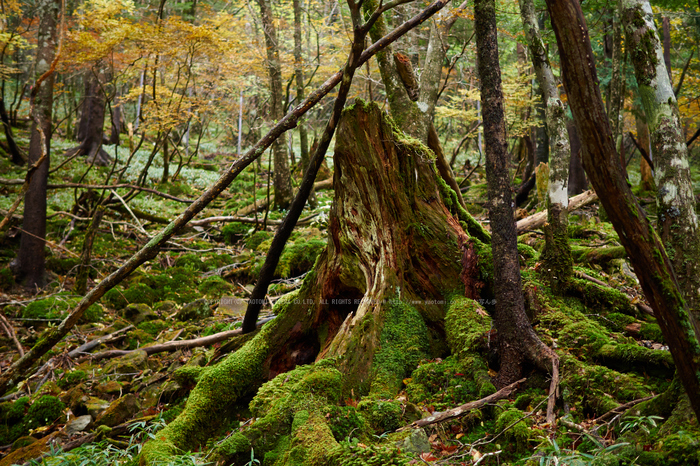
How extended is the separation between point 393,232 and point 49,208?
11.3 metres

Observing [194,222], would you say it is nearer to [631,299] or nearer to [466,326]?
[466,326]

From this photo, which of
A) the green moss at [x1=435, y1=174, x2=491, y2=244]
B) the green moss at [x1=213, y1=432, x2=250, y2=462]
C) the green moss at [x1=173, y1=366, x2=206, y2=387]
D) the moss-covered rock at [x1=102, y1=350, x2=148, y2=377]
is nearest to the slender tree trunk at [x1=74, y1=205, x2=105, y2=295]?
the moss-covered rock at [x1=102, y1=350, x2=148, y2=377]

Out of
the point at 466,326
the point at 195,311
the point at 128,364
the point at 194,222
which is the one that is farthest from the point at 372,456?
the point at 194,222

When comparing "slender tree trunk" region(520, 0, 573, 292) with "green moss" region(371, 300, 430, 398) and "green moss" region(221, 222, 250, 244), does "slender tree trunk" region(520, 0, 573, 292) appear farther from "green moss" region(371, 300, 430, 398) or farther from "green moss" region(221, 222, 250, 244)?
"green moss" region(221, 222, 250, 244)

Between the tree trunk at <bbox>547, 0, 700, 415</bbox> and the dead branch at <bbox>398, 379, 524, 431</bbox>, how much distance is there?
4.38 feet

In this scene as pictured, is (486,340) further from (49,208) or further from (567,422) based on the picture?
(49,208)

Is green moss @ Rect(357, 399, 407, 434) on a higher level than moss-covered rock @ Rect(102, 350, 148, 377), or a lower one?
higher

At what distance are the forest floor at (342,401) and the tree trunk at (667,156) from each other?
0.78 metres

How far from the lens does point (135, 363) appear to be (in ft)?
19.3

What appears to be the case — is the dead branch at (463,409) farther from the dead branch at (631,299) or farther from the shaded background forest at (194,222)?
the dead branch at (631,299)

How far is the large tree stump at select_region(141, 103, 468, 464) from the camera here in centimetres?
432

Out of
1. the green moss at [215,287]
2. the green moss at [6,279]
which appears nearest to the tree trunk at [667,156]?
the green moss at [215,287]

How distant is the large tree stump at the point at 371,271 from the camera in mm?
4316

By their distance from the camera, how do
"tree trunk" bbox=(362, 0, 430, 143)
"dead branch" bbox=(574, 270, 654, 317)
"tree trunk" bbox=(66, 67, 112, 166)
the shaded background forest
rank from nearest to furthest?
"dead branch" bbox=(574, 270, 654, 317), the shaded background forest, "tree trunk" bbox=(362, 0, 430, 143), "tree trunk" bbox=(66, 67, 112, 166)
